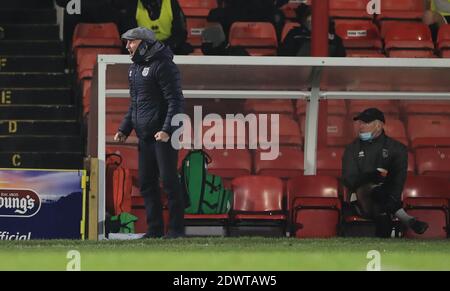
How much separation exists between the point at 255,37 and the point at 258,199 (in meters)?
2.98

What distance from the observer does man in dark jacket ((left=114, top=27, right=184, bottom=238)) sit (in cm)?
1148

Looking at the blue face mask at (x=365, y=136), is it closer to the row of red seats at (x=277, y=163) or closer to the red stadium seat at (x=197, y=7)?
the row of red seats at (x=277, y=163)

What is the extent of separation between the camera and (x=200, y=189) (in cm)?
1250

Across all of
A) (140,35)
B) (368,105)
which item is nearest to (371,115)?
(368,105)

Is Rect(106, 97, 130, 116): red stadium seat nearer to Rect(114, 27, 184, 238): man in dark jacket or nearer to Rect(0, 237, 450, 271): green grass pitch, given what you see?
Rect(114, 27, 184, 238): man in dark jacket

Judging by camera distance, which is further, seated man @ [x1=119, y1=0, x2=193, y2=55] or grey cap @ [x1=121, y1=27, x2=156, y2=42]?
seated man @ [x1=119, y1=0, x2=193, y2=55]

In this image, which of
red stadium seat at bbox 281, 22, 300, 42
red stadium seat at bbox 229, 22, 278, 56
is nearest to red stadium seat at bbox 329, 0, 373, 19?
red stadium seat at bbox 281, 22, 300, 42

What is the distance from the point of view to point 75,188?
468 inches

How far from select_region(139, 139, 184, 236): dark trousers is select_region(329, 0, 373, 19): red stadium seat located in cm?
503

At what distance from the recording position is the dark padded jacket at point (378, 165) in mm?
12273

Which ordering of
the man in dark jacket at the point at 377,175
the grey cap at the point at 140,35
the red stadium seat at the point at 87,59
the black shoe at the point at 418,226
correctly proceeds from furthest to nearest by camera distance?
the red stadium seat at the point at 87,59
the man in dark jacket at the point at 377,175
the black shoe at the point at 418,226
the grey cap at the point at 140,35

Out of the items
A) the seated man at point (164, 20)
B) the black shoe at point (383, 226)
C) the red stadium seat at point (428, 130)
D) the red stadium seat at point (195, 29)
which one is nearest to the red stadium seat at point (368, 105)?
the red stadium seat at point (428, 130)

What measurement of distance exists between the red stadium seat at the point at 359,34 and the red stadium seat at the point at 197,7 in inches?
59.4
